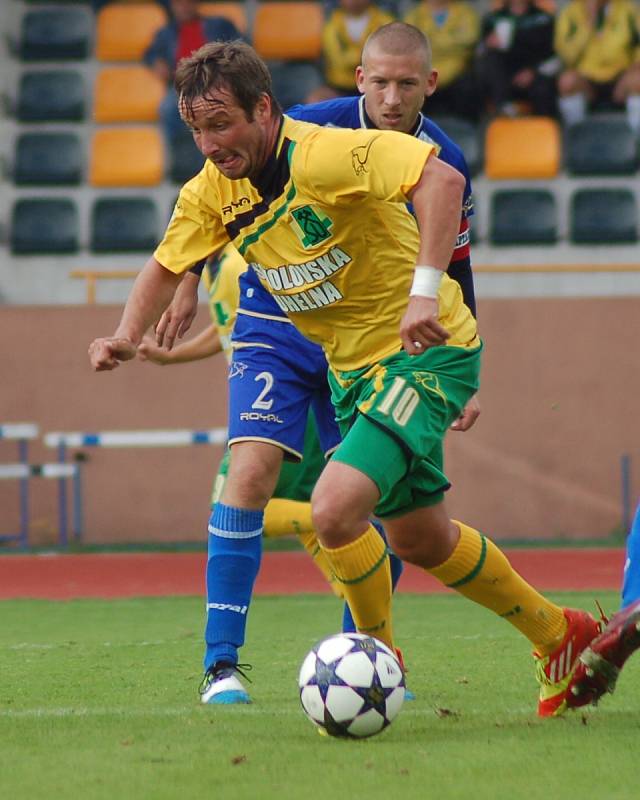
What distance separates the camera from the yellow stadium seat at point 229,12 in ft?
57.4

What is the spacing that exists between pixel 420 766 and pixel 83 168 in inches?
543

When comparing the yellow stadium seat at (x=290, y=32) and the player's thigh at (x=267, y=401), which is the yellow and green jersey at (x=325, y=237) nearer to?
the player's thigh at (x=267, y=401)

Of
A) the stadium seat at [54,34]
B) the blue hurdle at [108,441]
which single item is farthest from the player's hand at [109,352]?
the stadium seat at [54,34]

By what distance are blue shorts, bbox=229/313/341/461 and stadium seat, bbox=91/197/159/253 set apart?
9.98 m

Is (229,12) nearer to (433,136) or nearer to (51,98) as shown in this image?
(51,98)

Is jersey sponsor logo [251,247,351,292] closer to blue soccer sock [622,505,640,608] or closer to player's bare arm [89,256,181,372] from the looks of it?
player's bare arm [89,256,181,372]

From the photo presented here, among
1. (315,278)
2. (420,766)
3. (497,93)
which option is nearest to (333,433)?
(315,278)

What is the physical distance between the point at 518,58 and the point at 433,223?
1259 centimetres

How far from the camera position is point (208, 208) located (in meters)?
5.05

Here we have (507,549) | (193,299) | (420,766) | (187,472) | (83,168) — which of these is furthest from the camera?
(83,168)

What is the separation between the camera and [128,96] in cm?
1747

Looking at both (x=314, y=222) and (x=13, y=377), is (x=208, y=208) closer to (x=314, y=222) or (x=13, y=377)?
(x=314, y=222)

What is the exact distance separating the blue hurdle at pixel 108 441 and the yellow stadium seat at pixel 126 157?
3744 mm

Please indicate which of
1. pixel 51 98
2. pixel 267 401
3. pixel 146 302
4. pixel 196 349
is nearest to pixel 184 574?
pixel 196 349
